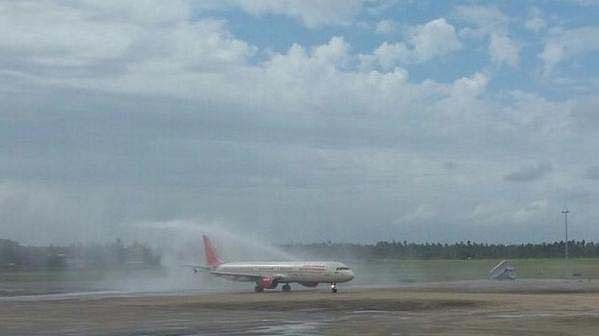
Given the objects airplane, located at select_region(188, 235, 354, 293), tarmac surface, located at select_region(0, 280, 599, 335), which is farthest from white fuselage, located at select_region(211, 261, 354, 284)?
tarmac surface, located at select_region(0, 280, 599, 335)

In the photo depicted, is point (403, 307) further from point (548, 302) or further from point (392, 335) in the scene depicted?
point (392, 335)

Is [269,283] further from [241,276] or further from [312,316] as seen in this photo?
[312,316]

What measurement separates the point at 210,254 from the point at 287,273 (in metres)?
17.1

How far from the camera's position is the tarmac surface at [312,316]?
142ft

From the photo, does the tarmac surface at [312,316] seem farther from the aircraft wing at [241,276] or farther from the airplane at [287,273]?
the aircraft wing at [241,276]

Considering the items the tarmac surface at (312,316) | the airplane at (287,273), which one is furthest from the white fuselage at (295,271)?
the tarmac surface at (312,316)

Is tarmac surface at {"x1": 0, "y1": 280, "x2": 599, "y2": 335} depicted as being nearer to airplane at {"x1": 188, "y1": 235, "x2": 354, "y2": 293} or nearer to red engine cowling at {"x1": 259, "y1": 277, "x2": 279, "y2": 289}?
airplane at {"x1": 188, "y1": 235, "x2": 354, "y2": 293}

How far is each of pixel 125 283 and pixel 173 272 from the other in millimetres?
10752

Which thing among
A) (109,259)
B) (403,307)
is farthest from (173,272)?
(403,307)

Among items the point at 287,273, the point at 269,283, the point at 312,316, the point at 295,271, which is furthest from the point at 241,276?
the point at 312,316

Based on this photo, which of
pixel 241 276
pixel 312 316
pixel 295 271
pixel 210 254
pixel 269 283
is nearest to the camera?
pixel 312 316

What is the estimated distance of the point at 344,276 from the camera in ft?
299

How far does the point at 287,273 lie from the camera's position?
93688 millimetres

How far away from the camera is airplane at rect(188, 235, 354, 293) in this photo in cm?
9125
